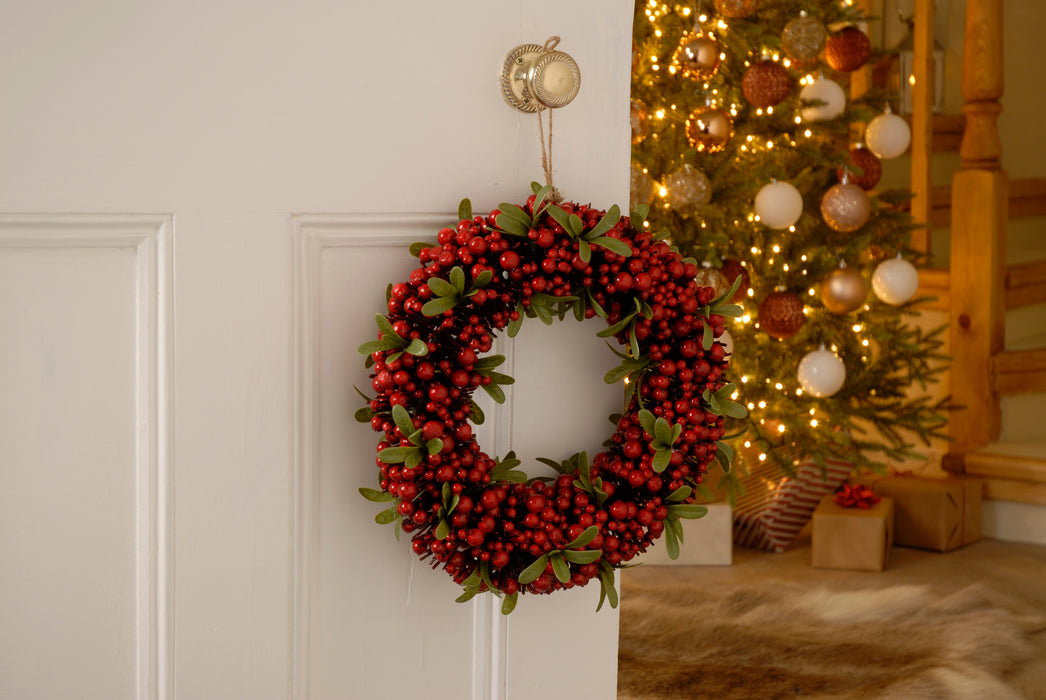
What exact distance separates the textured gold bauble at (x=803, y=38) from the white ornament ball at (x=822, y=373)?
703mm

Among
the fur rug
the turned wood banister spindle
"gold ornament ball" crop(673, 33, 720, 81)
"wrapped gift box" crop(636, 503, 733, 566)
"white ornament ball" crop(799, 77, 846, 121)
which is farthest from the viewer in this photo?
the turned wood banister spindle

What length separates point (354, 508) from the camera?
900mm

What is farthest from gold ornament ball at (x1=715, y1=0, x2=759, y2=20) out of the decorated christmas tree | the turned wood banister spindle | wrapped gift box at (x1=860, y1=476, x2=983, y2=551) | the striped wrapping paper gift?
wrapped gift box at (x1=860, y1=476, x2=983, y2=551)

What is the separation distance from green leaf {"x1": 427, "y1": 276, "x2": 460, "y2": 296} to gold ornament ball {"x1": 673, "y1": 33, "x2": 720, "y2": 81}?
5.42 feet

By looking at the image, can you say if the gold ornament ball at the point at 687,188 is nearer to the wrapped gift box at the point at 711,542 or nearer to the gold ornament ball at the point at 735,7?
the gold ornament ball at the point at 735,7

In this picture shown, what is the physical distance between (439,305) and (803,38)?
1.82 m

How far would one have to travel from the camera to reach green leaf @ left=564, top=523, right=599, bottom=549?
33.7 inches

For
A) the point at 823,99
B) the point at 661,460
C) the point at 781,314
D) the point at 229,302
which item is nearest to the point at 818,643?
the point at 781,314

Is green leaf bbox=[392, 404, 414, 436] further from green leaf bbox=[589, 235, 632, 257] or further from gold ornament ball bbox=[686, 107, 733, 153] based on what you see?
gold ornament ball bbox=[686, 107, 733, 153]

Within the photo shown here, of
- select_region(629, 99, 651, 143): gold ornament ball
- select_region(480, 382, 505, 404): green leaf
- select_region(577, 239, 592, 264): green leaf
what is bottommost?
select_region(480, 382, 505, 404): green leaf

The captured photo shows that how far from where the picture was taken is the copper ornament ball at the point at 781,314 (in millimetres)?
2328

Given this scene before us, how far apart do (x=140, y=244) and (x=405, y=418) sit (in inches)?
10.3

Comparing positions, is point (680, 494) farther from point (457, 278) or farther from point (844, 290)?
point (844, 290)

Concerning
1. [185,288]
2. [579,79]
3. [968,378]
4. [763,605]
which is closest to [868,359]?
[968,378]
